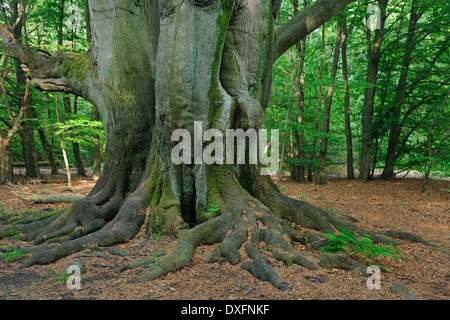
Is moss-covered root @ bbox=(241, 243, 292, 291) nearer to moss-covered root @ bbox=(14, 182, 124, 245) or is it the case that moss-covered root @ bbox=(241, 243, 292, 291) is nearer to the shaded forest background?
moss-covered root @ bbox=(14, 182, 124, 245)

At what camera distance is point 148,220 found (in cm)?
364

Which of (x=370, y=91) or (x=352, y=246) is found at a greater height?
(x=370, y=91)

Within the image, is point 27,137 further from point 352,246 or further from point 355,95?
point 355,95

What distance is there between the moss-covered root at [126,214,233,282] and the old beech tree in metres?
0.01

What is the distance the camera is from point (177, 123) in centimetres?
360

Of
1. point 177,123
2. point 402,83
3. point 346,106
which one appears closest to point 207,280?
point 177,123

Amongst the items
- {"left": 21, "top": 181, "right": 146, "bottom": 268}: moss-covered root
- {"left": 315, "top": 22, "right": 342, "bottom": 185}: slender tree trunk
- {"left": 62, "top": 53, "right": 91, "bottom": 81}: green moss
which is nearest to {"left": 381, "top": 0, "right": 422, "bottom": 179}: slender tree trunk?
{"left": 315, "top": 22, "right": 342, "bottom": 185}: slender tree trunk

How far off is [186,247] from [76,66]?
3.90 metres

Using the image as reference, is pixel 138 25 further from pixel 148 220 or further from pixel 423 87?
pixel 423 87

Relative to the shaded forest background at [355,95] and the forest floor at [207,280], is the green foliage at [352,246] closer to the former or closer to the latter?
the forest floor at [207,280]

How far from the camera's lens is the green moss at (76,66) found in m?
4.68

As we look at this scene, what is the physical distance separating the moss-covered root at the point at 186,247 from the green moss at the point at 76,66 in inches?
134

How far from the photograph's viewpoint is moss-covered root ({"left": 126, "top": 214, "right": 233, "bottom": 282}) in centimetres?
247
